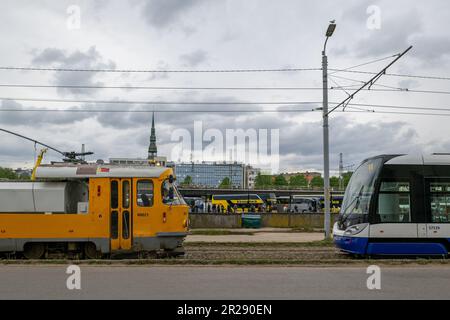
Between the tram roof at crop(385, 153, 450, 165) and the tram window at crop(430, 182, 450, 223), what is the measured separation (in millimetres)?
672

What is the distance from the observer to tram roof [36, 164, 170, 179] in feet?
47.4

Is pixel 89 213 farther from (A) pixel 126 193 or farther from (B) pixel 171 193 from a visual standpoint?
(B) pixel 171 193

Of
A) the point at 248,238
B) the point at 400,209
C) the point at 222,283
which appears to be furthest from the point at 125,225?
the point at 248,238

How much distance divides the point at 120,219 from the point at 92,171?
5.34 feet

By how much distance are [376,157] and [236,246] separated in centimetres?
710

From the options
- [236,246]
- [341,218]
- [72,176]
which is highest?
[72,176]

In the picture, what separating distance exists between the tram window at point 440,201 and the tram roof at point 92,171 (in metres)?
8.29

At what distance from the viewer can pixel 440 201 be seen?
15.2 metres

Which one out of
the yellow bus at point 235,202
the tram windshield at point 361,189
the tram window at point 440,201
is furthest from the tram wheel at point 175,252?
the yellow bus at point 235,202

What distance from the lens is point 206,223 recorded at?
33.4 metres

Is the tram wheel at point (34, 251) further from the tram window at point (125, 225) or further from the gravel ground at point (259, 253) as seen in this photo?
the gravel ground at point (259, 253)

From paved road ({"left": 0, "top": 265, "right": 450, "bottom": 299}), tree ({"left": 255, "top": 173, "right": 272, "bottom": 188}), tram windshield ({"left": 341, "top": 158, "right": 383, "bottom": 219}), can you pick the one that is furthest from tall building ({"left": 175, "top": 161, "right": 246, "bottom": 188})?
paved road ({"left": 0, "top": 265, "right": 450, "bottom": 299})
